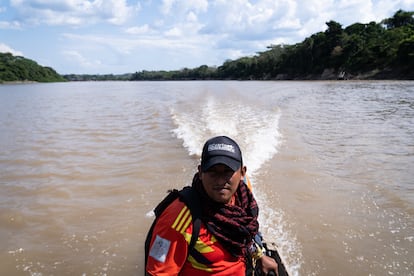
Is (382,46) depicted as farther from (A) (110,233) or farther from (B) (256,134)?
(A) (110,233)

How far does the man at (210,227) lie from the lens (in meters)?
1.71

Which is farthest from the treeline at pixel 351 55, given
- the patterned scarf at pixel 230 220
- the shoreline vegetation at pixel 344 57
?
the patterned scarf at pixel 230 220

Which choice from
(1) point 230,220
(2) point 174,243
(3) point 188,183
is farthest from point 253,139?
(2) point 174,243

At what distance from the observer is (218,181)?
6.00 ft

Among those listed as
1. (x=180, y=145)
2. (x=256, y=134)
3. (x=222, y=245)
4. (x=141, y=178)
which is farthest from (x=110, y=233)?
(x=256, y=134)

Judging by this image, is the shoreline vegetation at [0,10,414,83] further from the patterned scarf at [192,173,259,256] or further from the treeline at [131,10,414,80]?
the patterned scarf at [192,173,259,256]

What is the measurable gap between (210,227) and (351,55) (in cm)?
6984

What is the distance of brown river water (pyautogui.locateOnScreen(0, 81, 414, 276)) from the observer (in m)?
3.80

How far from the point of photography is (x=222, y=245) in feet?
6.25

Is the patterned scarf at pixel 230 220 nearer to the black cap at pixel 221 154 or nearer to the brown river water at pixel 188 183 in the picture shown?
the black cap at pixel 221 154

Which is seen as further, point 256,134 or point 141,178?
point 256,134

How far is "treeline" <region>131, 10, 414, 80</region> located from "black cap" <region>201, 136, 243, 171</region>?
52126mm

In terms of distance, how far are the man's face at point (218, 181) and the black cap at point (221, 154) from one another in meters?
0.03

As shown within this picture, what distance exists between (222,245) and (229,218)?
0.17m
